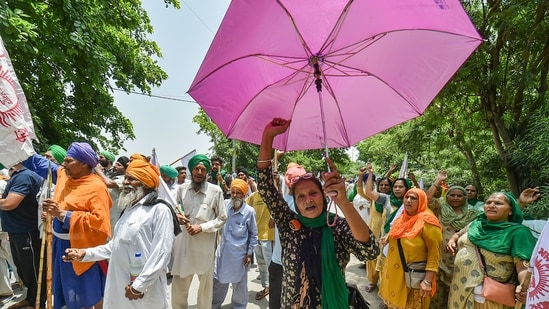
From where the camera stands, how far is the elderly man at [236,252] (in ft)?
14.6

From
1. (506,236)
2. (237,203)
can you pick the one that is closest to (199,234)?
(237,203)

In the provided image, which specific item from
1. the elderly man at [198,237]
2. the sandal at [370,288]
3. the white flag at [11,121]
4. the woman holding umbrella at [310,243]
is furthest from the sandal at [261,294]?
the white flag at [11,121]

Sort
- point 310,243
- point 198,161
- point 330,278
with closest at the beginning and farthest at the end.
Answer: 1. point 330,278
2. point 310,243
3. point 198,161

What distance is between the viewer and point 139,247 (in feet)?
9.06

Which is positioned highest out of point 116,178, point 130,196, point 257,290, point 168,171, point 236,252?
point 168,171

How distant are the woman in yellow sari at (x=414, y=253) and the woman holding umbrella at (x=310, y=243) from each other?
6.27 ft

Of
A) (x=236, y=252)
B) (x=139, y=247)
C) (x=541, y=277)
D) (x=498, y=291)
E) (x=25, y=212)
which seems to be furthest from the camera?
(x=236, y=252)

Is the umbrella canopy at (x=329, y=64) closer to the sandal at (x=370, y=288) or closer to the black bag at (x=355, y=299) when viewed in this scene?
the black bag at (x=355, y=299)

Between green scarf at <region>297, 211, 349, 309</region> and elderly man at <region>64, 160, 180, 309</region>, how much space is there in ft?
4.43

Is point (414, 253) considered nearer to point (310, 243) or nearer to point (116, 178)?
point (310, 243)

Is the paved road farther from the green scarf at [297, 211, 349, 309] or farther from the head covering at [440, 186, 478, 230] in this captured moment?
the green scarf at [297, 211, 349, 309]

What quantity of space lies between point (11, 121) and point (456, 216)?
15.8 ft

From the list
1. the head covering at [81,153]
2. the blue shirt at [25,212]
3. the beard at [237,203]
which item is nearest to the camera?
the head covering at [81,153]

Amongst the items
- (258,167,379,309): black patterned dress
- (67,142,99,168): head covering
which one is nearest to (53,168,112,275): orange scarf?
(67,142,99,168): head covering
